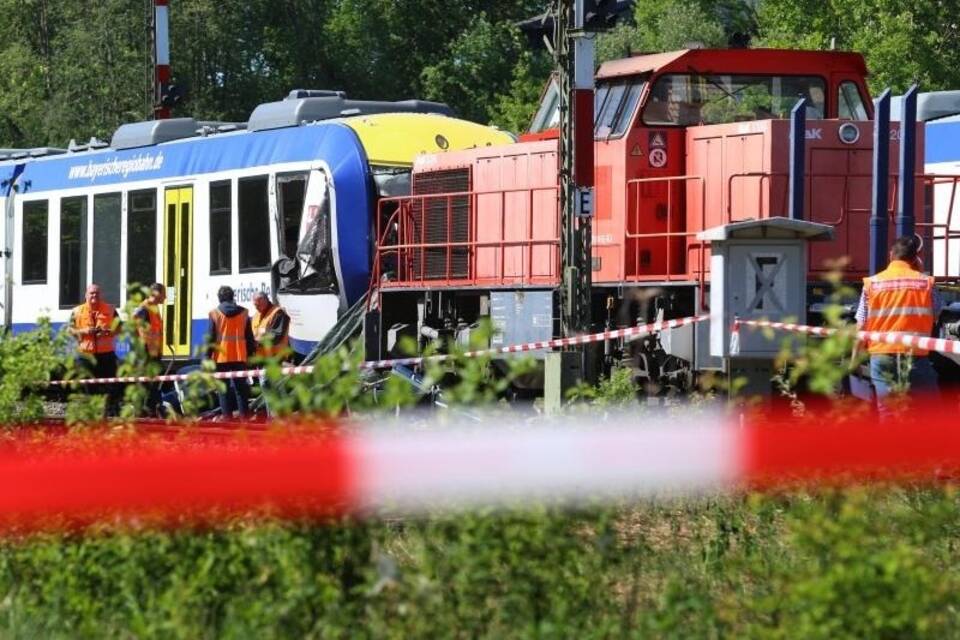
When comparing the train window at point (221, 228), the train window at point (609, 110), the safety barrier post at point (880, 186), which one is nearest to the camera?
the safety barrier post at point (880, 186)

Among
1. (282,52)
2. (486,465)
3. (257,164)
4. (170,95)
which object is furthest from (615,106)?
(282,52)

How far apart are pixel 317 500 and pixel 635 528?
12.4ft

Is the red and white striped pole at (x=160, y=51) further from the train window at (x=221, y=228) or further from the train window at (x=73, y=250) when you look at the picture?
the train window at (x=221, y=228)

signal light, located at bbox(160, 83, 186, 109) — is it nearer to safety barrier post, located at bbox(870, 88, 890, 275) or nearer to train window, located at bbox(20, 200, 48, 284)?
train window, located at bbox(20, 200, 48, 284)

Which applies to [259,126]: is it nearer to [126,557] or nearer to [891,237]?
[891,237]

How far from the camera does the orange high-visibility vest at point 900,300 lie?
13742mm

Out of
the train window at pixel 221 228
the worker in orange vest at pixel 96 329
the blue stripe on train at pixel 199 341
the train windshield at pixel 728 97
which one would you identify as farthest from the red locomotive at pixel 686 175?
the train window at pixel 221 228

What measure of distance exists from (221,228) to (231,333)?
3419mm

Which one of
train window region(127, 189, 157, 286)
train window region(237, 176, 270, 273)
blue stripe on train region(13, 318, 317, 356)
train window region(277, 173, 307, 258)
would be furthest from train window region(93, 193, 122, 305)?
train window region(277, 173, 307, 258)

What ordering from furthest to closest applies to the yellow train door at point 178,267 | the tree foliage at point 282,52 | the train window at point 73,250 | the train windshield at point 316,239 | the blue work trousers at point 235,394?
the tree foliage at point 282,52 → the train window at point 73,250 → the yellow train door at point 178,267 → the train windshield at point 316,239 → the blue work trousers at point 235,394

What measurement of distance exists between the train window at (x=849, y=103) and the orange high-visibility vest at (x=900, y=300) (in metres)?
3.61

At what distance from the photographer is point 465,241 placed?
18.8m

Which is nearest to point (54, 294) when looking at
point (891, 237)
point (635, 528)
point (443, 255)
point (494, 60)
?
point (443, 255)

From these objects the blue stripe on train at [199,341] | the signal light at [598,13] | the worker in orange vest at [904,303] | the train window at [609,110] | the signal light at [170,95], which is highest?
the signal light at [170,95]
